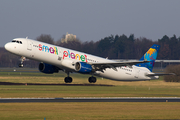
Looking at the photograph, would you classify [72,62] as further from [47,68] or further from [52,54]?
[47,68]

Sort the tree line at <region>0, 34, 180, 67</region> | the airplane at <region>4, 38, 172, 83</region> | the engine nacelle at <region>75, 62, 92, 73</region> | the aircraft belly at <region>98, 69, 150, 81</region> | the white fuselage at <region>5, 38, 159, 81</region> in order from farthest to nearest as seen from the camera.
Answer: the tree line at <region>0, 34, 180, 67</region> → the aircraft belly at <region>98, 69, 150, 81</region> → the engine nacelle at <region>75, 62, 92, 73</region> → the airplane at <region>4, 38, 172, 83</region> → the white fuselage at <region>5, 38, 159, 81</region>

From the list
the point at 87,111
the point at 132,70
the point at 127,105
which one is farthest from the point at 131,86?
the point at 87,111

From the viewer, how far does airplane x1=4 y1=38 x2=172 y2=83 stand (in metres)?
43.5

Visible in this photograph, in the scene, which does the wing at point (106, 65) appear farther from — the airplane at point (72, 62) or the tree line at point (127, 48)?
the tree line at point (127, 48)

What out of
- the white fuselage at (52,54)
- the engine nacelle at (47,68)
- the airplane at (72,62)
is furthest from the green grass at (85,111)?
the engine nacelle at (47,68)

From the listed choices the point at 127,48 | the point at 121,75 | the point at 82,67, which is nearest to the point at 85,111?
the point at 82,67

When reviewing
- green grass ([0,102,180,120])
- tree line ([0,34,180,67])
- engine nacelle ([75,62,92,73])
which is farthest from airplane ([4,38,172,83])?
tree line ([0,34,180,67])

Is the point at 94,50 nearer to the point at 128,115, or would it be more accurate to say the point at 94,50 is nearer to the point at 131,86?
the point at 131,86

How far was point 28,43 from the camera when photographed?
43.6 m

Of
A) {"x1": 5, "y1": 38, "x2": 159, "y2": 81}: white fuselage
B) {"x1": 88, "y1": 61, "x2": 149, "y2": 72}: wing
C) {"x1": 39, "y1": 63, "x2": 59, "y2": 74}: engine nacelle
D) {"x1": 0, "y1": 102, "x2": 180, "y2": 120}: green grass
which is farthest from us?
{"x1": 39, "y1": 63, "x2": 59, "y2": 74}: engine nacelle

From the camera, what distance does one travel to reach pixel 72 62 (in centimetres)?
4681

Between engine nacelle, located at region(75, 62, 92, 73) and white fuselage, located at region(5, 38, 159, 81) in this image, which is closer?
white fuselage, located at region(5, 38, 159, 81)

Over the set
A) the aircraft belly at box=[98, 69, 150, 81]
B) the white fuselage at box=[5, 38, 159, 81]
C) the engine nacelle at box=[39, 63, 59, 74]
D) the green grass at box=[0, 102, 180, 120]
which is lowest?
the green grass at box=[0, 102, 180, 120]

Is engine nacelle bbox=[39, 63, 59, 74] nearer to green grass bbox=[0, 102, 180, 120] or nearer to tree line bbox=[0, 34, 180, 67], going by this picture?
green grass bbox=[0, 102, 180, 120]
